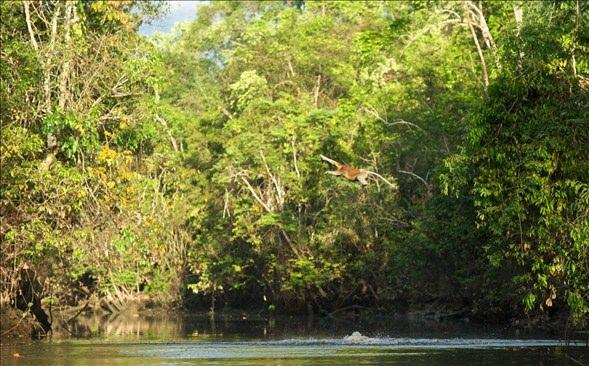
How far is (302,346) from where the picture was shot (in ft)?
76.9

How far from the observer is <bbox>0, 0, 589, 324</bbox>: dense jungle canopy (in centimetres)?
1811

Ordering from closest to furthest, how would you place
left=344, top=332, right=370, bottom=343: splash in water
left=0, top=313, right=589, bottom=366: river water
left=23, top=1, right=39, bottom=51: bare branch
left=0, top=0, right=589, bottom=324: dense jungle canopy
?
left=0, top=0, right=589, bottom=324: dense jungle canopy
left=0, top=313, right=589, bottom=366: river water
left=23, top=1, right=39, bottom=51: bare branch
left=344, top=332, right=370, bottom=343: splash in water

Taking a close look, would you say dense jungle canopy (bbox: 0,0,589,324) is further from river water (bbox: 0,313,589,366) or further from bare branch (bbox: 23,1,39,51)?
A: river water (bbox: 0,313,589,366)

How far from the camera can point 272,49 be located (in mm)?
46250

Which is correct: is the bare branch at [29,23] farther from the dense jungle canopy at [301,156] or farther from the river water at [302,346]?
the river water at [302,346]

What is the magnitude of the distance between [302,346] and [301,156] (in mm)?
20239

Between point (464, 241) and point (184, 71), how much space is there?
3064 cm

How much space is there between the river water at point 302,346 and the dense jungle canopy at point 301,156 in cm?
124

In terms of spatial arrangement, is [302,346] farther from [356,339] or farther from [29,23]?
[29,23]

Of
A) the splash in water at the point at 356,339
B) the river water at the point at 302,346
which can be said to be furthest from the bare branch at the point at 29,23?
the splash in water at the point at 356,339

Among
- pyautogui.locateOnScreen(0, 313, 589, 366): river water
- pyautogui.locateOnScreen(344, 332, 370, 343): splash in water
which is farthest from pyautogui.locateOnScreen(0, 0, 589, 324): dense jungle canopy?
pyautogui.locateOnScreen(344, 332, 370, 343): splash in water

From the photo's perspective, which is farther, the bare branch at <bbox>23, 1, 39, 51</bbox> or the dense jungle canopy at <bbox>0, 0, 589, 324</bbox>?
the bare branch at <bbox>23, 1, 39, 51</bbox>

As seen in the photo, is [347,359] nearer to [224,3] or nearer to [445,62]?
[445,62]

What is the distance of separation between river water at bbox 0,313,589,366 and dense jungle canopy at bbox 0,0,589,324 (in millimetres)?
1242
